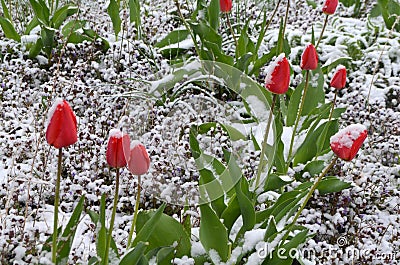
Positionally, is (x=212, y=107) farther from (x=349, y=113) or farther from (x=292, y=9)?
(x=292, y=9)

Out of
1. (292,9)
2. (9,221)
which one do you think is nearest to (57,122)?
(9,221)

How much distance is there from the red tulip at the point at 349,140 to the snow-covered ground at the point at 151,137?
0.40m

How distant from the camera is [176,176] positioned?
8.80ft

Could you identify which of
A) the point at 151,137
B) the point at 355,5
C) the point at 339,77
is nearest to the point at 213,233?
the point at 339,77

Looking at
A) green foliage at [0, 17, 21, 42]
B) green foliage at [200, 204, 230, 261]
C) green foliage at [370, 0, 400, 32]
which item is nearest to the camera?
green foliage at [200, 204, 230, 261]

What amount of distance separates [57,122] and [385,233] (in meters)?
1.63

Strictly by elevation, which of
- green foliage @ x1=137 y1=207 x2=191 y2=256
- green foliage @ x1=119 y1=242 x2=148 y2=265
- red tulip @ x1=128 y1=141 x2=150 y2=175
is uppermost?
red tulip @ x1=128 y1=141 x2=150 y2=175

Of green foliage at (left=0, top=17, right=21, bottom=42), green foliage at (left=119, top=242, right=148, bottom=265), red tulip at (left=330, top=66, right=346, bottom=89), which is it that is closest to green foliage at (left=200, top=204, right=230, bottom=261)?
green foliage at (left=119, top=242, right=148, bottom=265)

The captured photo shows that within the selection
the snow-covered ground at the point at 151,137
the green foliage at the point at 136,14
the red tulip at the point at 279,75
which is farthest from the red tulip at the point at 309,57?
the green foliage at the point at 136,14

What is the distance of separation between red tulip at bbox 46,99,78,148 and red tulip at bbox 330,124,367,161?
0.73 meters

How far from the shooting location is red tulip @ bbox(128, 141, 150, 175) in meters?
1.47

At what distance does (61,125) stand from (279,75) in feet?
2.48

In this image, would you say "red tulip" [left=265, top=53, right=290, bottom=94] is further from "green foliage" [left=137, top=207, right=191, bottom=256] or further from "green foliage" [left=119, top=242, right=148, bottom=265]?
"green foliage" [left=119, top=242, right=148, bottom=265]

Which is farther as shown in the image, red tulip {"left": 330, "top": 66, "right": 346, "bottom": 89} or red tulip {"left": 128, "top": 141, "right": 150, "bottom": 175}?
red tulip {"left": 330, "top": 66, "right": 346, "bottom": 89}
